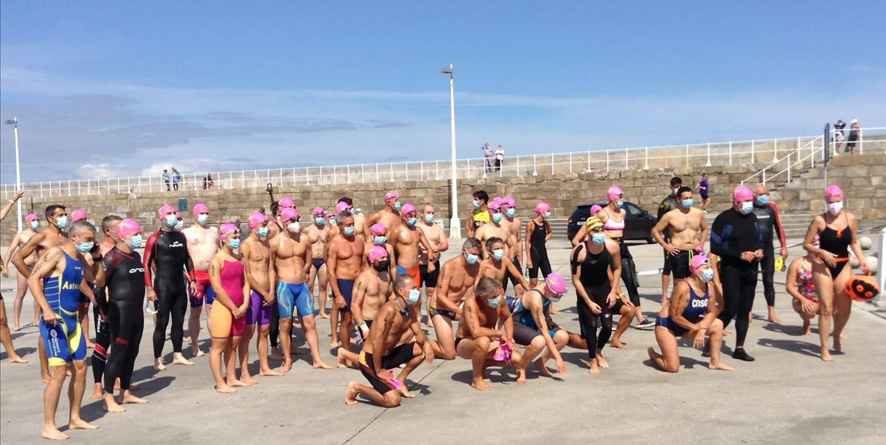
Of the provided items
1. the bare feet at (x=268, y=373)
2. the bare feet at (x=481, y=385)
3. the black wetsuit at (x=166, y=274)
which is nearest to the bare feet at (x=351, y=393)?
the bare feet at (x=481, y=385)

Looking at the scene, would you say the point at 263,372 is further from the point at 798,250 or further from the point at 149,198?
the point at 149,198

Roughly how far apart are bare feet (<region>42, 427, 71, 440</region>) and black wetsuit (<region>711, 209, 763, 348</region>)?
5971 mm

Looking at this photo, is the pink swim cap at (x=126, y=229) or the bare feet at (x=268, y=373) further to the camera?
the bare feet at (x=268, y=373)

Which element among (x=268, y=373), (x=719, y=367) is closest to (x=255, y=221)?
(x=268, y=373)

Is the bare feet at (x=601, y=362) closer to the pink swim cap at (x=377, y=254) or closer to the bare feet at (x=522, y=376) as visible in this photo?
the bare feet at (x=522, y=376)

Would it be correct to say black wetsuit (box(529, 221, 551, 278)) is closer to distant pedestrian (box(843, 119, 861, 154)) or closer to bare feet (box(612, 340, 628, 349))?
bare feet (box(612, 340, 628, 349))

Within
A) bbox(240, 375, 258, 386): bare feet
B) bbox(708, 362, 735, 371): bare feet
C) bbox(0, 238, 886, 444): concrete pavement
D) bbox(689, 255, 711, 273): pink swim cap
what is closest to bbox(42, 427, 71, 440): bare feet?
bbox(0, 238, 886, 444): concrete pavement

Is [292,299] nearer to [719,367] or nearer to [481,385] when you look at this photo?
[481,385]

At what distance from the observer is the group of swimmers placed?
6.55 meters

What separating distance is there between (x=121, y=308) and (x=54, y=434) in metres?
1.16

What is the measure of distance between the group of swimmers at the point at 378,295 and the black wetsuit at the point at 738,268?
14 millimetres

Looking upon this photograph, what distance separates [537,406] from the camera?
6387 mm

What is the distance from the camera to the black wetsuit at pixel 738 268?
25.4 ft

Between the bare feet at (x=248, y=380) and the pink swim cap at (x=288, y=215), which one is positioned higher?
the pink swim cap at (x=288, y=215)
